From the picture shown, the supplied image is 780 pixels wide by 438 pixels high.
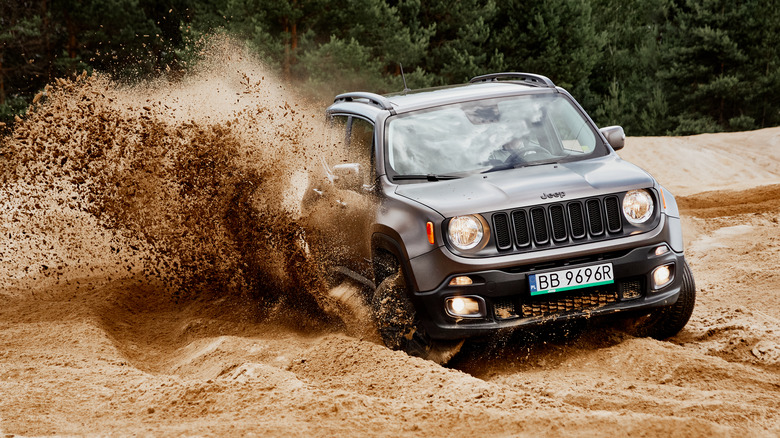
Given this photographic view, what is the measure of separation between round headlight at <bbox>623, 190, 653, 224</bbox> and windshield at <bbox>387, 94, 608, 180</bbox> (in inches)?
31.8

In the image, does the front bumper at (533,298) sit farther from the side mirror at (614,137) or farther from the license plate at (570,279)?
the side mirror at (614,137)

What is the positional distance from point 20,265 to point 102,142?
3.27m

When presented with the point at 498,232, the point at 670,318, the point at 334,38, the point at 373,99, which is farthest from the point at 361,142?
the point at 334,38

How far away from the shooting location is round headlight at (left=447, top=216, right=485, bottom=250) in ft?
17.0

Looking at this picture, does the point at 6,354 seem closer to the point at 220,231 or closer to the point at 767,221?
the point at 220,231

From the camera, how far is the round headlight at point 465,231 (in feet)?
17.0

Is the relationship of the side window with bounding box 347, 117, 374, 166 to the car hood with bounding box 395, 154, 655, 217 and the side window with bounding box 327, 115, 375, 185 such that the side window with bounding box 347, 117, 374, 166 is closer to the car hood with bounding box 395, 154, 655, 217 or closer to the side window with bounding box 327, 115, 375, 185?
the side window with bounding box 327, 115, 375, 185

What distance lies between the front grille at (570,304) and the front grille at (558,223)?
359 mm

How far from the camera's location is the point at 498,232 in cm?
518

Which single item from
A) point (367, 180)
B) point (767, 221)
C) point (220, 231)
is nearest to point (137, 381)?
point (367, 180)

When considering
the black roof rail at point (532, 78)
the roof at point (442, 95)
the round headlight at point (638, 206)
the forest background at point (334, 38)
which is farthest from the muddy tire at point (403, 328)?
the forest background at point (334, 38)

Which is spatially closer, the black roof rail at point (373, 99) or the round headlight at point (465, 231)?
the round headlight at point (465, 231)

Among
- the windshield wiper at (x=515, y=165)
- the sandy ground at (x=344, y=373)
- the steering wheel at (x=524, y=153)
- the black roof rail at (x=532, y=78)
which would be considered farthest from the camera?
the black roof rail at (x=532, y=78)

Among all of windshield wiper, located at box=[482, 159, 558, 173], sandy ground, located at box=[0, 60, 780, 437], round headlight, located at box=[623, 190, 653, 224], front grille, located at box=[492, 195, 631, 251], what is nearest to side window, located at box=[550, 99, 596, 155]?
windshield wiper, located at box=[482, 159, 558, 173]
